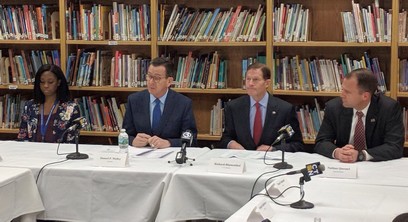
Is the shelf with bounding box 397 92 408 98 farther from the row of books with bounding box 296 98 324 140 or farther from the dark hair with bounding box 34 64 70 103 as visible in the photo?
the dark hair with bounding box 34 64 70 103

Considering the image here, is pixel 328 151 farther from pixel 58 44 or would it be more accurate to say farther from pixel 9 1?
pixel 9 1

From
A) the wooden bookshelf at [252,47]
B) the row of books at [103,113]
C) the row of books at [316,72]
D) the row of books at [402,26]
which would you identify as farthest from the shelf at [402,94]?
the row of books at [103,113]

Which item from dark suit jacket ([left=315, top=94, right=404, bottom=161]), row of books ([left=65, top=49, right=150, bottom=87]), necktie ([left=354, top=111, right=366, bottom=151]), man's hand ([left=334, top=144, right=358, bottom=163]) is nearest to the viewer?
man's hand ([left=334, top=144, right=358, bottom=163])

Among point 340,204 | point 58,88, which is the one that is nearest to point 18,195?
point 340,204

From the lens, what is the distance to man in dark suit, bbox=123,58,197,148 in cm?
416

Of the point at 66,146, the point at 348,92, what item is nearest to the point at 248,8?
the point at 348,92

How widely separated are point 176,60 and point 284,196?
8.57ft

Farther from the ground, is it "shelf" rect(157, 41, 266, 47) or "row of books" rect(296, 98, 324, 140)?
"shelf" rect(157, 41, 266, 47)

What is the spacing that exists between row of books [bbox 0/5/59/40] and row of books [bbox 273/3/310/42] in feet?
6.43

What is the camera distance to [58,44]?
17.2ft

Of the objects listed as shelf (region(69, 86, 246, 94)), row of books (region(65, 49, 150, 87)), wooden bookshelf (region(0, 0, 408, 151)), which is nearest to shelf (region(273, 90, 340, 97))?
wooden bookshelf (region(0, 0, 408, 151))

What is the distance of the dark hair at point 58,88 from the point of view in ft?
15.1

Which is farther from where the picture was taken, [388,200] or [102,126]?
[102,126]

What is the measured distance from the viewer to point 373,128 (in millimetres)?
3664
